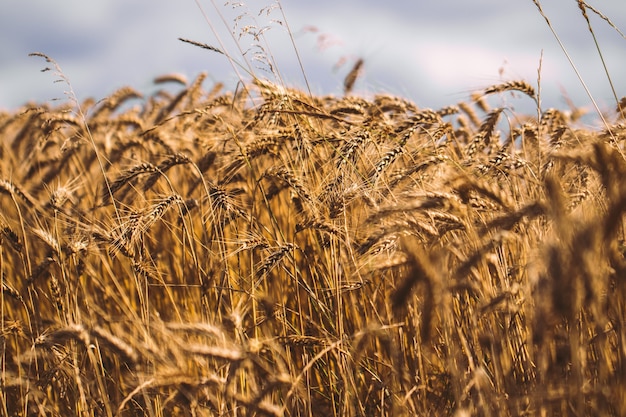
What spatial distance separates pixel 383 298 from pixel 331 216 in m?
0.53

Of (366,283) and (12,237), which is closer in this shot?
(366,283)

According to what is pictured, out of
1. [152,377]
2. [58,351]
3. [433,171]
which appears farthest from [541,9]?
[58,351]

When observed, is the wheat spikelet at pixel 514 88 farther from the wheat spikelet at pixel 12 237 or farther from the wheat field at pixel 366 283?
the wheat spikelet at pixel 12 237

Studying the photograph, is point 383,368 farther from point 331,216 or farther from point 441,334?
point 331,216

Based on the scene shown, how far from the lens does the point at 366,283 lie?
2488 mm

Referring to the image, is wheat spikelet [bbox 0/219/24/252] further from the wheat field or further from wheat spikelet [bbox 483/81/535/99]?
wheat spikelet [bbox 483/81/535/99]

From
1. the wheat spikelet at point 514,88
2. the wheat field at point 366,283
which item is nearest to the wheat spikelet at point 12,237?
the wheat field at point 366,283

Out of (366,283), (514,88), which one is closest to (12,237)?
(366,283)

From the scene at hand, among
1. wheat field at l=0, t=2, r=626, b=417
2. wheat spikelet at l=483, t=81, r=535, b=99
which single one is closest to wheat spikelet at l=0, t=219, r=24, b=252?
wheat field at l=0, t=2, r=626, b=417

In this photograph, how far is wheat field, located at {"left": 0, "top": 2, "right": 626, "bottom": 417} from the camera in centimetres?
153

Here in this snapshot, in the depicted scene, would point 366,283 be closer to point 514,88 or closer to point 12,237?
point 514,88

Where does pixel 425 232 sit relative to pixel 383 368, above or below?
above

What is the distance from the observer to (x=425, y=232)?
1958mm

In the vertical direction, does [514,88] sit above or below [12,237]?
above
